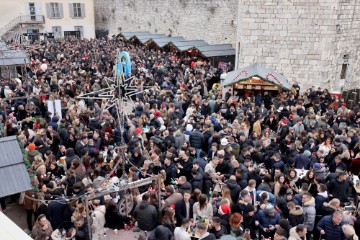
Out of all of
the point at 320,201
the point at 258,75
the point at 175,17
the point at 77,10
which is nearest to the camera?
the point at 320,201

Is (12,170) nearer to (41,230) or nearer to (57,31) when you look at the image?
(41,230)

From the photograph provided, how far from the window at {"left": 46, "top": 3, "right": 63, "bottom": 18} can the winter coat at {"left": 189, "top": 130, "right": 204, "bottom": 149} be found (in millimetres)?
28420

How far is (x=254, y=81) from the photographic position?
1445 cm

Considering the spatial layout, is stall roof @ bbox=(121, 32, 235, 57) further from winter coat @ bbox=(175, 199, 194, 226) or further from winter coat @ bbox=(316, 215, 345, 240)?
winter coat @ bbox=(316, 215, 345, 240)

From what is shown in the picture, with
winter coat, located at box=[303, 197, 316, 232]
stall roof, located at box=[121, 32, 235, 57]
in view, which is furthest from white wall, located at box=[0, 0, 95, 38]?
winter coat, located at box=[303, 197, 316, 232]

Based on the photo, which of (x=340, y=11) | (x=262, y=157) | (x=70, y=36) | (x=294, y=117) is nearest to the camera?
(x=262, y=157)

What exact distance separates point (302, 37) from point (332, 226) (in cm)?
1170

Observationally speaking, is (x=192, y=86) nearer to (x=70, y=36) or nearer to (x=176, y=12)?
(x=176, y=12)

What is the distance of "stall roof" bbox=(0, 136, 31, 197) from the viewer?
17.0ft

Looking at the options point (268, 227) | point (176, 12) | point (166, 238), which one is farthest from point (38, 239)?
point (176, 12)

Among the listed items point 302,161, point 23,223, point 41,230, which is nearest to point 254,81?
point 302,161

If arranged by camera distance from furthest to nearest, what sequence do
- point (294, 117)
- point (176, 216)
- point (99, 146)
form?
point (294, 117)
point (99, 146)
point (176, 216)

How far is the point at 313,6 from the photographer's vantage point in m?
15.4

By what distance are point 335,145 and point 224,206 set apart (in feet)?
12.8
